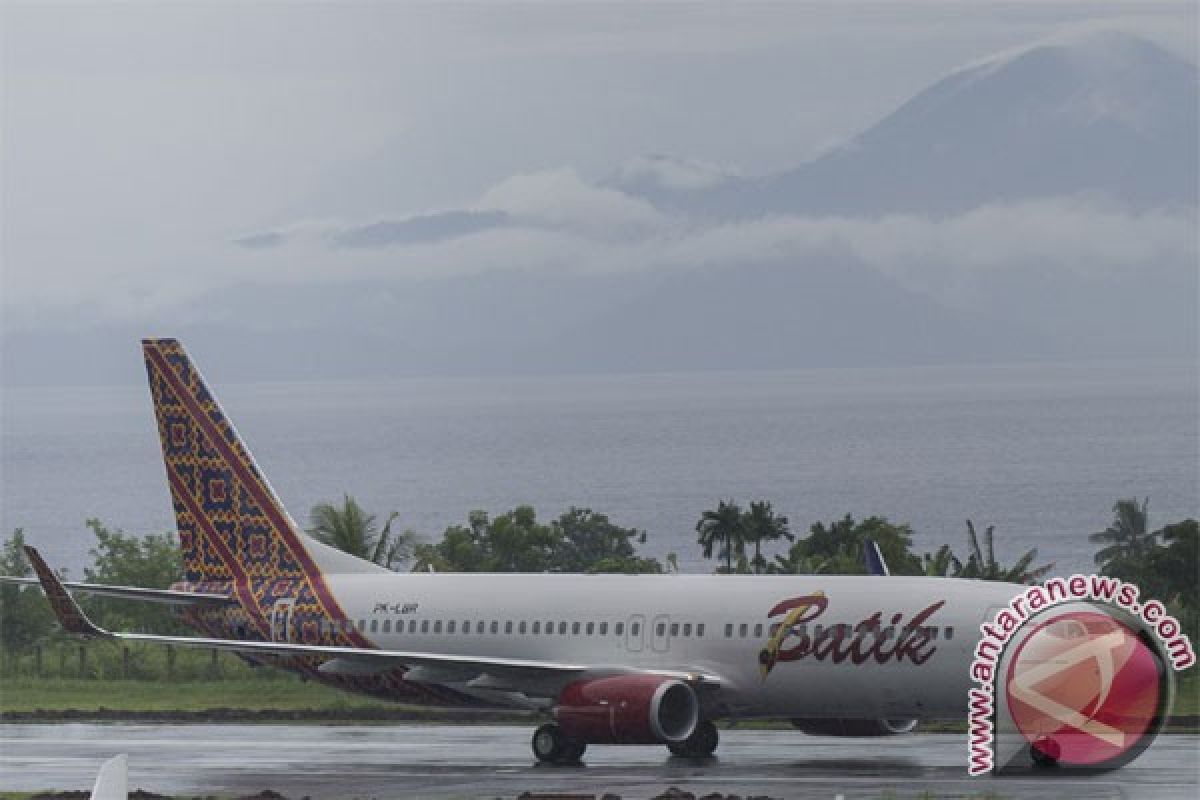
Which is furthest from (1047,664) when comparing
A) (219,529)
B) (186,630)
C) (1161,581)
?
(186,630)

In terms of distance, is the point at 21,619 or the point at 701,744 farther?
the point at 21,619

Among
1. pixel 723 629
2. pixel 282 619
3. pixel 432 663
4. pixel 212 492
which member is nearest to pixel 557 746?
pixel 432 663

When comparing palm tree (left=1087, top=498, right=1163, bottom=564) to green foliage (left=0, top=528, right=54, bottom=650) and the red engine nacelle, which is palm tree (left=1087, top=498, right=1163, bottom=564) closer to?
green foliage (left=0, top=528, right=54, bottom=650)

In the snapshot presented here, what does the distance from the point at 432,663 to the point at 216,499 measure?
28.4 feet

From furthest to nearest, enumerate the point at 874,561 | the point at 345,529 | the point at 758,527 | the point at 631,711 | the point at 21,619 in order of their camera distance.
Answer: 1. the point at 758,527
2. the point at 21,619
3. the point at 345,529
4. the point at 874,561
5. the point at 631,711

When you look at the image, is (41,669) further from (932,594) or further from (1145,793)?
(1145,793)

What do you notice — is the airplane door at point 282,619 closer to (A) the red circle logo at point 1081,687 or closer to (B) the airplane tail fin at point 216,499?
(B) the airplane tail fin at point 216,499

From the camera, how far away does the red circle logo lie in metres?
36.5

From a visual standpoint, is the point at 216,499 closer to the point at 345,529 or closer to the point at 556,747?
the point at 556,747

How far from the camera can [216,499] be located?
51562mm

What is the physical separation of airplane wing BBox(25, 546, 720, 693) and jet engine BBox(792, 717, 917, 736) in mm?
2251

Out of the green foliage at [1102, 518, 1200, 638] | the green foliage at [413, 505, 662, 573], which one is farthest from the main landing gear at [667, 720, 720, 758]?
the green foliage at [413, 505, 662, 573]

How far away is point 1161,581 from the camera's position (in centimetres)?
6850

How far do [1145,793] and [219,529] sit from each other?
21185mm
